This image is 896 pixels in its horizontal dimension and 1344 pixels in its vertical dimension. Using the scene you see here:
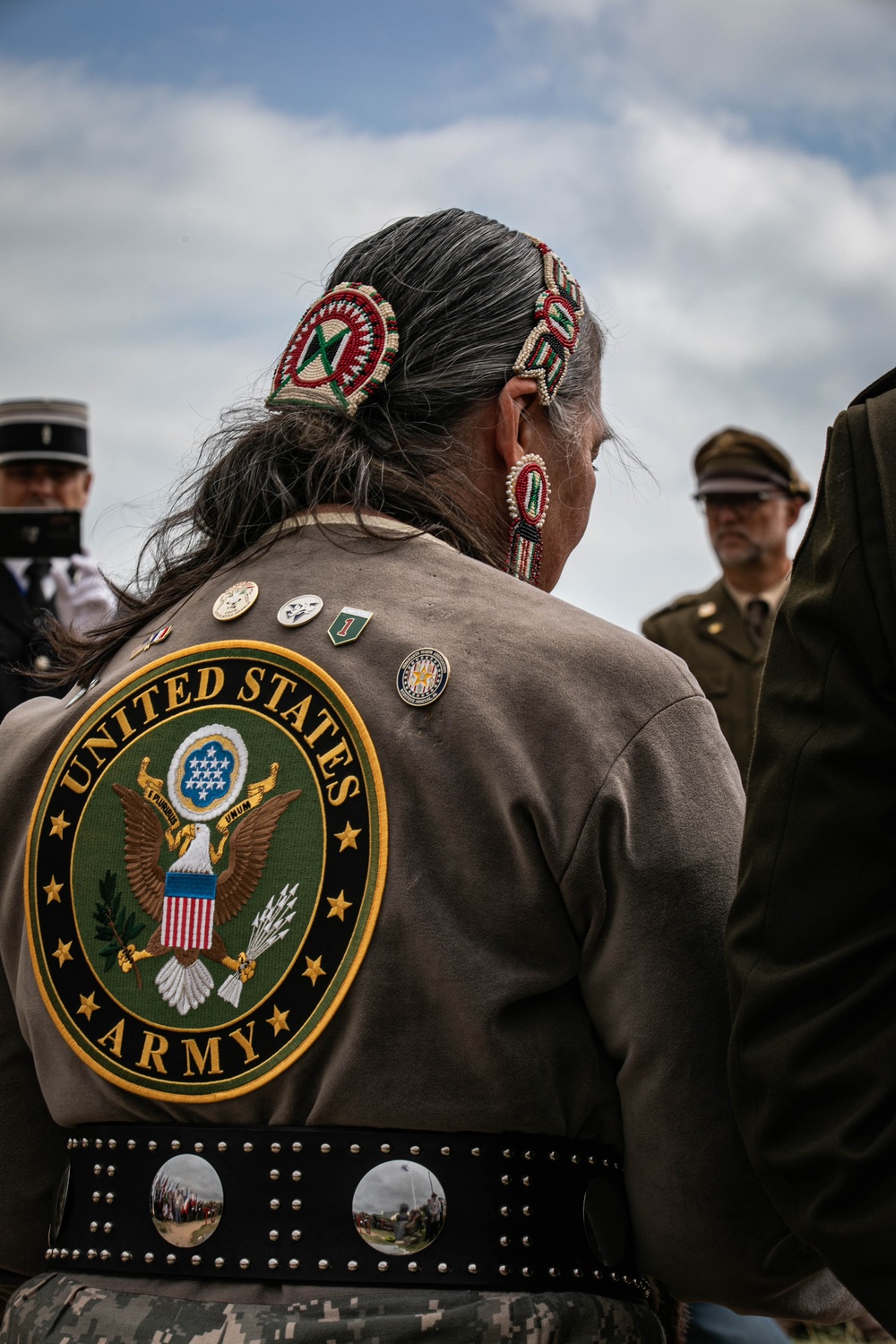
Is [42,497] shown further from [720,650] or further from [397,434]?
[397,434]

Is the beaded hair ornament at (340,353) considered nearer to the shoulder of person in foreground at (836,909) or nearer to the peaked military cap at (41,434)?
the shoulder of person in foreground at (836,909)

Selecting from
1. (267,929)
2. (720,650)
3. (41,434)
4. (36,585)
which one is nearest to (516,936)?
(267,929)

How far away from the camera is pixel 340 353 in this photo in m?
1.94

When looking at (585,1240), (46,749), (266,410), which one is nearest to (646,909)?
(585,1240)

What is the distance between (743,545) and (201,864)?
4979 mm

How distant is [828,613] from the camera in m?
1.31

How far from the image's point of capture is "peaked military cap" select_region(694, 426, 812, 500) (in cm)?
627

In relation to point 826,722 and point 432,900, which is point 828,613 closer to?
point 826,722

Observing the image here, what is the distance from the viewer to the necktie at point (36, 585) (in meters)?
4.84

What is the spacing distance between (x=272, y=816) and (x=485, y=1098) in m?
0.36

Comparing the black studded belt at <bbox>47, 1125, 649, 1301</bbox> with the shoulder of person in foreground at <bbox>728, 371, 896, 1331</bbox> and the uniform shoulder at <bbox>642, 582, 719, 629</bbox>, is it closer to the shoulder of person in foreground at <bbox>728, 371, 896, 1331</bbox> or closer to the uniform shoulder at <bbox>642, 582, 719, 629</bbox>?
the shoulder of person in foreground at <bbox>728, 371, 896, 1331</bbox>

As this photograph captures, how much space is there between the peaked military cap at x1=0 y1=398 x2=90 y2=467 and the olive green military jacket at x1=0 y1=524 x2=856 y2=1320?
13.0 ft

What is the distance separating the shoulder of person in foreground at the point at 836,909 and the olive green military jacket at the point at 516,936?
148 mm

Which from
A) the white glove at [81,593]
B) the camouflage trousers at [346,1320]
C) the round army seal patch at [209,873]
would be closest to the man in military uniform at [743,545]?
the white glove at [81,593]
